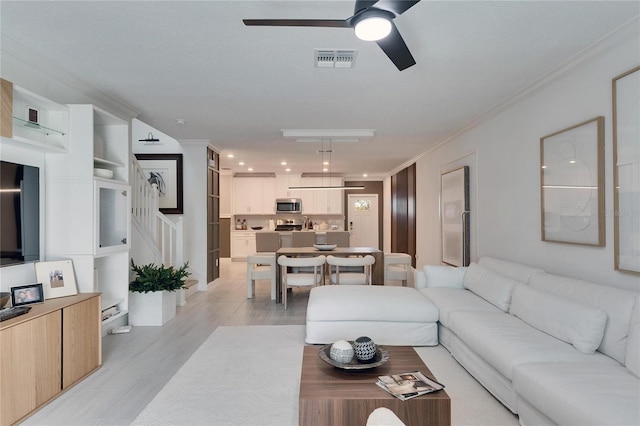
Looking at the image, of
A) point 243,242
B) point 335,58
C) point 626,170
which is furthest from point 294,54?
point 243,242

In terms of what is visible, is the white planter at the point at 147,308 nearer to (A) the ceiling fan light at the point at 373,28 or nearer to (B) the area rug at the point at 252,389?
(B) the area rug at the point at 252,389

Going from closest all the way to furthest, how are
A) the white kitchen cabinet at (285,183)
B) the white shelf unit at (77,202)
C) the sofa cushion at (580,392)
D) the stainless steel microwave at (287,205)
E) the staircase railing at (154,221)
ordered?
the sofa cushion at (580,392) → the white shelf unit at (77,202) → the staircase railing at (154,221) → the stainless steel microwave at (287,205) → the white kitchen cabinet at (285,183)

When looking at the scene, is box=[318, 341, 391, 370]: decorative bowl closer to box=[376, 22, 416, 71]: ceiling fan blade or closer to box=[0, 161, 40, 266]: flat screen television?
box=[376, 22, 416, 71]: ceiling fan blade

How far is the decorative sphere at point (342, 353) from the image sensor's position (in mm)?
2062

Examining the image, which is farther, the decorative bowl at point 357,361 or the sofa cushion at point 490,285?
the sofa cushion at point 490,285

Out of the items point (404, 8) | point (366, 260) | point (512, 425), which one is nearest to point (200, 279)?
point (366, 260)

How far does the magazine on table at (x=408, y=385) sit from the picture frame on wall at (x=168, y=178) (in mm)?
5223

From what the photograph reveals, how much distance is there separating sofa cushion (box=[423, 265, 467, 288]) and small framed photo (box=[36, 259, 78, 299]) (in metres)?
3.48

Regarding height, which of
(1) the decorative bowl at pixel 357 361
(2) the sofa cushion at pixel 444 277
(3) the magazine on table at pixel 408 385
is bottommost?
(3) the magazine on table at pixel 408 385

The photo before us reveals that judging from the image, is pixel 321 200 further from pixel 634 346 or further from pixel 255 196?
pixel 634 346

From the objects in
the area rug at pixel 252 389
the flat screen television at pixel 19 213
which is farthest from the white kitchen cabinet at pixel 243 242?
the flat screen television at pixel 19 213

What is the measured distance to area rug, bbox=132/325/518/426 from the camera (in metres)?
2.16

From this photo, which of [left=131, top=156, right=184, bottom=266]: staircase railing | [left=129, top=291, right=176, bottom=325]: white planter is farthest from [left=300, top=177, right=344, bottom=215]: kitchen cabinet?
[left=129, top=291, right=176, bottom=325]: white planter

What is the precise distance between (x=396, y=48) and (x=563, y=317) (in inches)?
79.3
